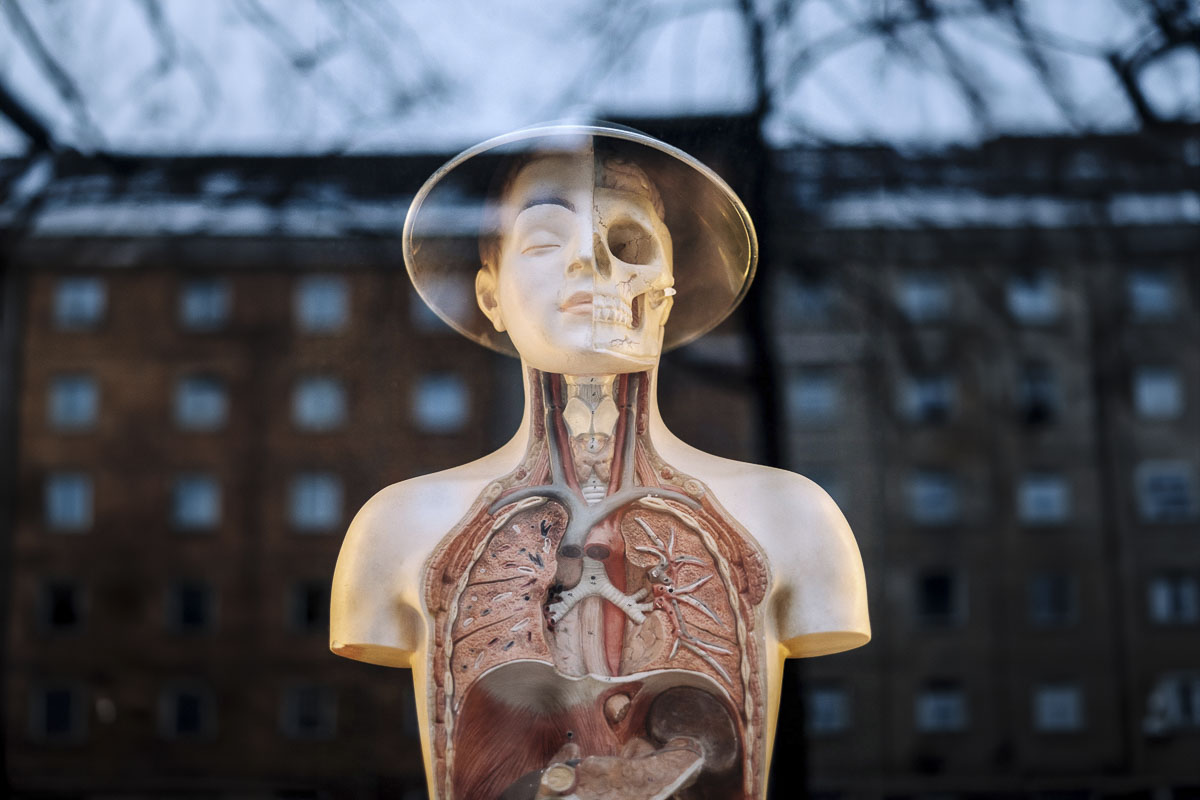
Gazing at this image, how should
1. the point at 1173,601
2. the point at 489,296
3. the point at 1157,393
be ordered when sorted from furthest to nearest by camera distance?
the point at 1157,393 < the point at 1173,601 < the point at 489,296

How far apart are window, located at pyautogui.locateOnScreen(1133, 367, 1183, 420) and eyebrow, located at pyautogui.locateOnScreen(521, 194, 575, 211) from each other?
Answer: 2.57m

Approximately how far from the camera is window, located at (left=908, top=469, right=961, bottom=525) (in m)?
4.70

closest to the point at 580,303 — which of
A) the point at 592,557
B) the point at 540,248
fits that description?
the point at 540,248

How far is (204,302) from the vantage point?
4.94 metres

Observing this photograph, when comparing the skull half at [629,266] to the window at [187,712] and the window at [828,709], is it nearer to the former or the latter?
the window at [828,709]

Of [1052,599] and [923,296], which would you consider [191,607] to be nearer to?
[923,296]

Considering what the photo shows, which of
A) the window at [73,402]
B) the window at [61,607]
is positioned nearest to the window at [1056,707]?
the window at [61,607]

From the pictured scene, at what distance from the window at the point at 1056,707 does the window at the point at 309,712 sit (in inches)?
87.1

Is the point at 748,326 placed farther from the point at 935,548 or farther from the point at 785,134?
the point at 935,548

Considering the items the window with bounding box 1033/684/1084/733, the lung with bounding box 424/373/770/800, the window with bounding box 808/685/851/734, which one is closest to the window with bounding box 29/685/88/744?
the lung with bounding box 424/373/770/800

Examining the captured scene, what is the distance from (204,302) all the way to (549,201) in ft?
7.41

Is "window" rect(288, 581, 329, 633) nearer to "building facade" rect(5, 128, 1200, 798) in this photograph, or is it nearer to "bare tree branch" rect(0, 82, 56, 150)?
"building facade" rect(5, 128, 1200, 798)

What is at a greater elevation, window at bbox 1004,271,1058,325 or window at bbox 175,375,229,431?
window at bbox 1004,271,1058,325

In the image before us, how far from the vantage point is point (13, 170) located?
4.60 metres
